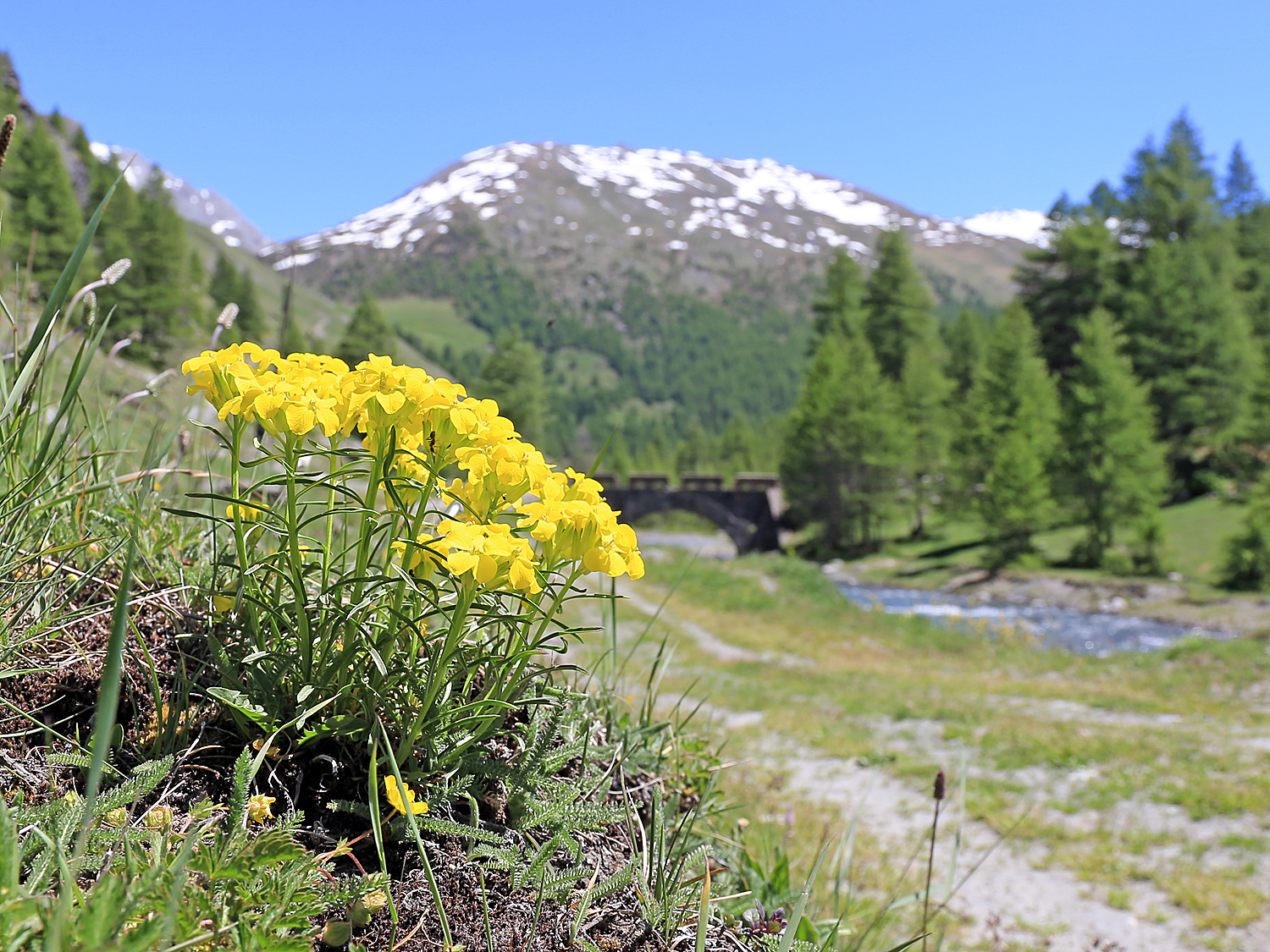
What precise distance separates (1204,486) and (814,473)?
16.5 meters

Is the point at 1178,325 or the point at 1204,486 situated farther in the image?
the point at 1178,325

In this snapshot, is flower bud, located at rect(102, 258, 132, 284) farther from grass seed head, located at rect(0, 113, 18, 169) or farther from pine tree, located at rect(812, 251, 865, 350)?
pine tree, located at rect(812, 251, 865, 350)

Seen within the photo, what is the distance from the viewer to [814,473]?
127ft

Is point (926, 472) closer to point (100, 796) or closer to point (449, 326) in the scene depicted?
point (100, 796)

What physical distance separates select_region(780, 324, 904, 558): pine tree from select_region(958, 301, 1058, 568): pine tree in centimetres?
401

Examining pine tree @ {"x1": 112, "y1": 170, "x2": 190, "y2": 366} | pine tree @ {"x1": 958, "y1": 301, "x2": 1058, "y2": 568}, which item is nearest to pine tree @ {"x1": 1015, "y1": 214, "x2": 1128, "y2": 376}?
pine tree @ {"x1": 958, "y1": 301, "x2": 1058, "y2": 568}

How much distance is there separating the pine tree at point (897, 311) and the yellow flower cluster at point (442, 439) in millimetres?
46060

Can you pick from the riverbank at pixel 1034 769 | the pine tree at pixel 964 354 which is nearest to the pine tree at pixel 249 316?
the riverbank at pixel 1034 769

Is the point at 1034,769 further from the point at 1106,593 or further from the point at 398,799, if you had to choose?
the point at 1106,593

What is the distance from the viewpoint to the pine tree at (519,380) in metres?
39.0

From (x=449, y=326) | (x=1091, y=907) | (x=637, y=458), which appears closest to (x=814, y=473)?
(x=1091, y=907)

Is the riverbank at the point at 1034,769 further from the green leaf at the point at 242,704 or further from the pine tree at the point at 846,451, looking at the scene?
the pine tree at the point at 846,451

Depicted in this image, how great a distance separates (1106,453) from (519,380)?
29.0m

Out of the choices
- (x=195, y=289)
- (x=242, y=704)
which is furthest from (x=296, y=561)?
(x=195, y=289)
